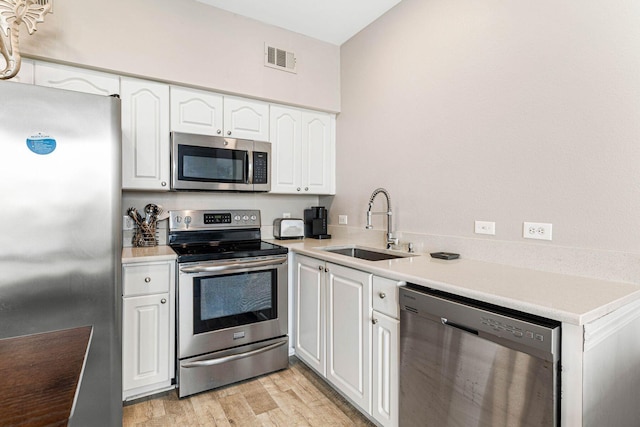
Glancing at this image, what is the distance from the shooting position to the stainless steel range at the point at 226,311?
6.74 feet

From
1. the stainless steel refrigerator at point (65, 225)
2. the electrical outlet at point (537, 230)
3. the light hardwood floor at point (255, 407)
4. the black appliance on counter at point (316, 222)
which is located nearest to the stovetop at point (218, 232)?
the black appliance on counter at point (316, 222)

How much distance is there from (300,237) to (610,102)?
225 centimetres

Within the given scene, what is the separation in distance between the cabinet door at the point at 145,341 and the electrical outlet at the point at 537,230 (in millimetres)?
2096

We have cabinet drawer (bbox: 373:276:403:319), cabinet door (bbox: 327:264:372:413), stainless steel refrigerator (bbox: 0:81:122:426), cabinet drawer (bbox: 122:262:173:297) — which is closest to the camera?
stainless steel refrigerator (bbox: 0:81:122:426)

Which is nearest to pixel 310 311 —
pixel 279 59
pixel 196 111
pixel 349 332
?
pixel 349 332

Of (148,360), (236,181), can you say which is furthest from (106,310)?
(236,181)

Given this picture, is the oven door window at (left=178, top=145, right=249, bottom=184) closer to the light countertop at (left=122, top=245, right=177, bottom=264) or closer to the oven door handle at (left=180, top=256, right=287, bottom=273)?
the light countertop at (left=122, top=245, right=177, bottom=264)

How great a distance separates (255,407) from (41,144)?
1756mm

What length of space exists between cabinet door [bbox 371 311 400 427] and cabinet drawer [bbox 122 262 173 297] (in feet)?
4.28

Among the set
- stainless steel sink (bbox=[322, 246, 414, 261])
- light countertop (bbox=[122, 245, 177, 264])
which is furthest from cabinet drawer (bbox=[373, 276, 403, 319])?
light countertop (bbox=[122, 245, 177, 264])

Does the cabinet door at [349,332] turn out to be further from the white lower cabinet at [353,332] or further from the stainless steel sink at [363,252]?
the stainless steel sink at [363,252]

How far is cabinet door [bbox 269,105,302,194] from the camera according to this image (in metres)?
2.79

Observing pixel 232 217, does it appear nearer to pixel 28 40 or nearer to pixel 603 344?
pixel 28 40

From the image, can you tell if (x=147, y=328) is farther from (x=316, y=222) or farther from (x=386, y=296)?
(x=316, y=222)
